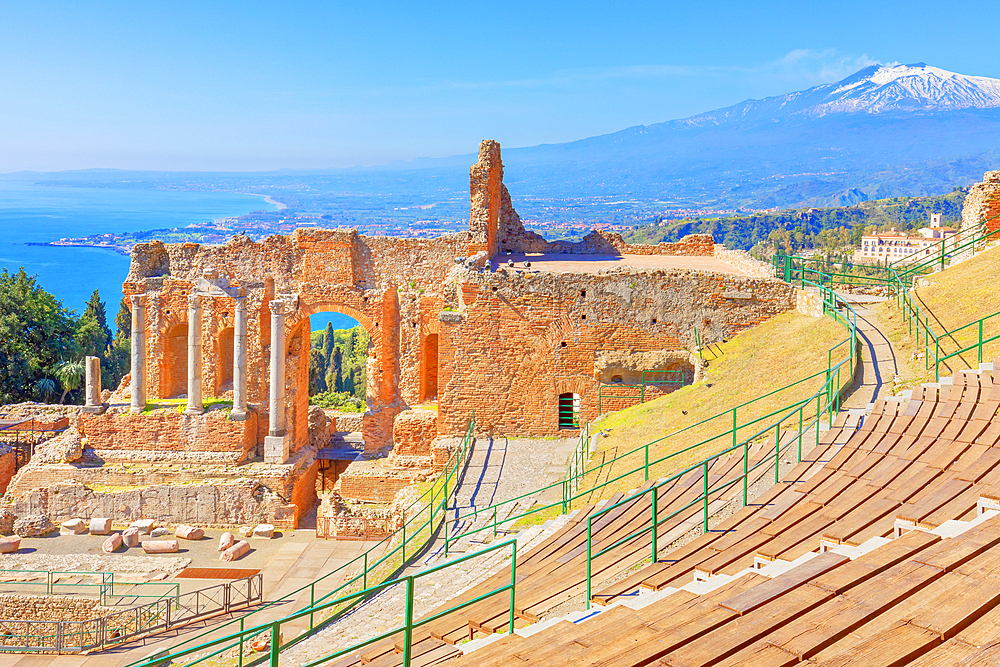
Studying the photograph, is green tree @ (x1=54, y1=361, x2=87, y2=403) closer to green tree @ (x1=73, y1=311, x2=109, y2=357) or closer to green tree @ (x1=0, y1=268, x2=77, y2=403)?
green tree @ (x1=0, y1=268, x2=77, y2=403)

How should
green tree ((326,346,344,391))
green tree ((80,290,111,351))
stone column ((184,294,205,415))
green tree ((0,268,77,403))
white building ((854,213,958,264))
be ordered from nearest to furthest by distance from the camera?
stone column ((184,294,205,415)) < green tree ((0,268,77,403)) < green tree ((80,290,111,351)) < green tree ((326,346,344,391)) < white building ((854,213,958,264))

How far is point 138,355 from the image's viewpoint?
27.2 m

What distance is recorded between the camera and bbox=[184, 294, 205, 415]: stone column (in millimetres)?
26062

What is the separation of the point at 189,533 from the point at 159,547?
3.35ft

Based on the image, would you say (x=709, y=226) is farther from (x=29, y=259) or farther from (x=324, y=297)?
(x=29, y=259)

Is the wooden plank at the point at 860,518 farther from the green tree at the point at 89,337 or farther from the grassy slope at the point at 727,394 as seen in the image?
the green tree at the point at 89,337

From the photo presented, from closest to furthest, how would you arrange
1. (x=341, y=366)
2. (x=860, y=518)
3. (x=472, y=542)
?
(x=860, y=518) < (x=472, y=542) < (x=341, y=366)

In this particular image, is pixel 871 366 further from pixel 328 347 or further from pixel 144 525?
pixel 328 347

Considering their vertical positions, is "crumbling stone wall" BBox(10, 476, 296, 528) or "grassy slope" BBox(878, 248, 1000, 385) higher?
"grassy slope" BBox(878, 248, 1000, 385)

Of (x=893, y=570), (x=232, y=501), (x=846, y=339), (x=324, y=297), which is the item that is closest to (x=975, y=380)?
(x=846, y=339)

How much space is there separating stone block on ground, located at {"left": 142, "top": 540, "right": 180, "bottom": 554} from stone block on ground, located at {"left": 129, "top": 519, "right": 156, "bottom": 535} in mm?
964

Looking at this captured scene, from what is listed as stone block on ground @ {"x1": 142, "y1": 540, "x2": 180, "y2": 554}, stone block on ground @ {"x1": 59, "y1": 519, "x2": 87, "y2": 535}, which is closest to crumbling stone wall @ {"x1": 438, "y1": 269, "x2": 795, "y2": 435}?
stone block on ground @ {"x1": 142, "y1": 540, "x2": 180, "y2": 554}

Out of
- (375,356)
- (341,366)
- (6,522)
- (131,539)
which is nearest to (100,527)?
(131,539)

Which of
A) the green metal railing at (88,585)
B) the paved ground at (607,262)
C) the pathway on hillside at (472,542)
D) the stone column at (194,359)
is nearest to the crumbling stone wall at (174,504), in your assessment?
the stone column at (194,359)
